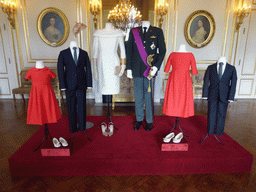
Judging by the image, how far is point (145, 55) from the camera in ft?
7.16

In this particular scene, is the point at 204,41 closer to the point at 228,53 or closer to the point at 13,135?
the point at 228,53

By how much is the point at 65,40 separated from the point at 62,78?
10.2 feet

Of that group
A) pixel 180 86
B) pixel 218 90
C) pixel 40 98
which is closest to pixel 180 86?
pixel 180 86

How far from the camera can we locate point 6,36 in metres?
4.52

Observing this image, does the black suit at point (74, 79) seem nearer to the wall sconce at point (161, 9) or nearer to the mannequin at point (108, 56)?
the mannequin at point (108, 56)

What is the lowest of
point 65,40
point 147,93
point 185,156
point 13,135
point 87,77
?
point 13,135

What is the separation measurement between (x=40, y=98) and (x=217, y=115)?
7.21ft

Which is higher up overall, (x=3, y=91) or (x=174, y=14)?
(x=174, y=14)

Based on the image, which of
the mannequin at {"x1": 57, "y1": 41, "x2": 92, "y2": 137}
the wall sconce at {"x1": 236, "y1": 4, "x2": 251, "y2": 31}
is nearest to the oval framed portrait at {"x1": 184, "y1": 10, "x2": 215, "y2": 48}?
the wall sconce at {"x1": 236, "y1": 4, "x2": 251, "y2": 31}

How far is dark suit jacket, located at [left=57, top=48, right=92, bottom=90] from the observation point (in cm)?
196

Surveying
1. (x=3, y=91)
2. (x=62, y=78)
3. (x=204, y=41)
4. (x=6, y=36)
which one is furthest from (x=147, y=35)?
(x=3, y=91)

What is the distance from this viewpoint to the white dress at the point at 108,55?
2.19m

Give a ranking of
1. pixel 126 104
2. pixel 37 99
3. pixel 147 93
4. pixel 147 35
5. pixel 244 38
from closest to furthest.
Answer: pixel 37 99 → pixel 147 35 → pixel 147 93 → pixel 126 104 → pixel 244 38

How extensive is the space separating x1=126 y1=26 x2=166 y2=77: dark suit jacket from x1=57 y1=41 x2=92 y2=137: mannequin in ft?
1.95
